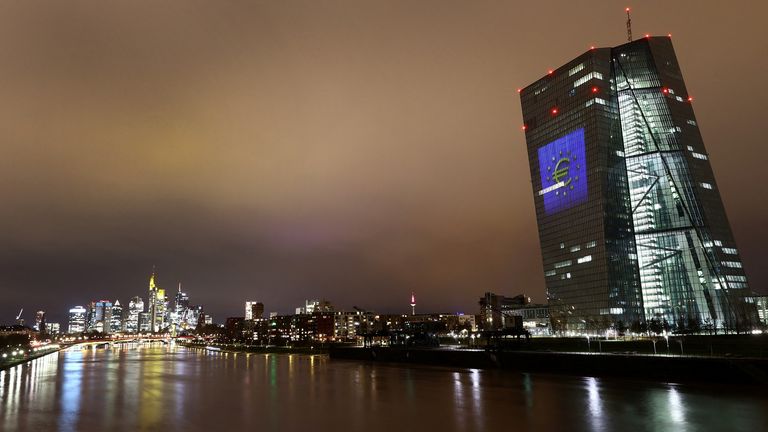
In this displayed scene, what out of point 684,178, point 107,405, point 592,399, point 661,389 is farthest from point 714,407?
point 684,178

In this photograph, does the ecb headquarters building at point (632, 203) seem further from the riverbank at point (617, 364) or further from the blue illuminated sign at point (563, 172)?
the riverbank at point (617, 364)

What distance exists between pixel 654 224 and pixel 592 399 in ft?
480

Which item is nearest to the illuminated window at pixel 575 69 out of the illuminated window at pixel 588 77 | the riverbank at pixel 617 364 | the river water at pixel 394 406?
the illuminated window at pixel 588 77

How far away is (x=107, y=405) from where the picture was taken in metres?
45.5

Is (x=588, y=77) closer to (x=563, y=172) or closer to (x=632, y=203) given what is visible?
(x=563, y=172)

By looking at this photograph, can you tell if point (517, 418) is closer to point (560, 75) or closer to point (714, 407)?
point (714, 407)

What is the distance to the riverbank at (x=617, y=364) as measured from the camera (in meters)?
52.0

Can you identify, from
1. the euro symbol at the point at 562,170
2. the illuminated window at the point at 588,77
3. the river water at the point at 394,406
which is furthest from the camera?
the euro symbol at the point at 562,170

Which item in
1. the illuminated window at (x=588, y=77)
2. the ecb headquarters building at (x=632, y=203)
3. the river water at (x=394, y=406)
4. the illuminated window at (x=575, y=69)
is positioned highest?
the illuminated window at (x=575, y=69)

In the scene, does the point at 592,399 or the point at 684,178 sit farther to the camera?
the point at 684,178

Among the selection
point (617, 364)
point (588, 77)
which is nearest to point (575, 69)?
point (588, 77)

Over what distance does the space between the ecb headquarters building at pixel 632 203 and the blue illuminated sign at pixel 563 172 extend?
1.31 ft

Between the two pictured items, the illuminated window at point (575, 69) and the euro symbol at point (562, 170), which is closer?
the illuminated window at point (575, 69)

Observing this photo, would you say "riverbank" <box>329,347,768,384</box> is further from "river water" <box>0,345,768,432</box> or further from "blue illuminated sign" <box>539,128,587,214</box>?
"blue illuminated sign" <box>539,128,587,214</box>
